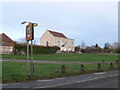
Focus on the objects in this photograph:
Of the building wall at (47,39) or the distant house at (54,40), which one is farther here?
the building wall at (47,39)

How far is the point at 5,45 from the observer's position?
66.7 meters

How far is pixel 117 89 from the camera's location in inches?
388

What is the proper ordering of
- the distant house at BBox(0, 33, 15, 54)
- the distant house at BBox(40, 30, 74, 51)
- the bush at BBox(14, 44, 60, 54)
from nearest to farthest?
the bush at BBox(14, 44, 60, 54)
the distant house at BBox(0, 33, 15, 54)
the distant house at BBox(40, 30, 74, 51)

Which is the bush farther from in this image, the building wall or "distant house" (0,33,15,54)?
the building wall

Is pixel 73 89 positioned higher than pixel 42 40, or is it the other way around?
pixel 42 40

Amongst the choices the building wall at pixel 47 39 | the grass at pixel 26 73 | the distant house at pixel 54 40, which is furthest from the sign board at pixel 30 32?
the building wall at pixel 47 39

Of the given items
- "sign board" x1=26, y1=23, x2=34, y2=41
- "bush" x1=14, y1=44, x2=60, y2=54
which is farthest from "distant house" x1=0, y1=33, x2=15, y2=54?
"sign board" x1=26, y1=23, x2=34, y2=41

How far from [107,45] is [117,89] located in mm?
101350

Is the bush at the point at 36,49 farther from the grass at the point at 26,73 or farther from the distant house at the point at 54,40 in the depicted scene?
the grass at the point at 26,73

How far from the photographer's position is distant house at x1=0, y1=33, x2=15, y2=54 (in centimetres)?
6131

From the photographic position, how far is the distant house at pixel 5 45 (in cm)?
6131

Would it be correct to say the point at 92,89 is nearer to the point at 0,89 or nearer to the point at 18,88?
the point at 18,88

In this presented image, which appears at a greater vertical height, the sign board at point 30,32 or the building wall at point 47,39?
the building wall at point 47,39

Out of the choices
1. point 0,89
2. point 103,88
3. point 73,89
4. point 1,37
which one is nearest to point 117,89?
point 103,88
